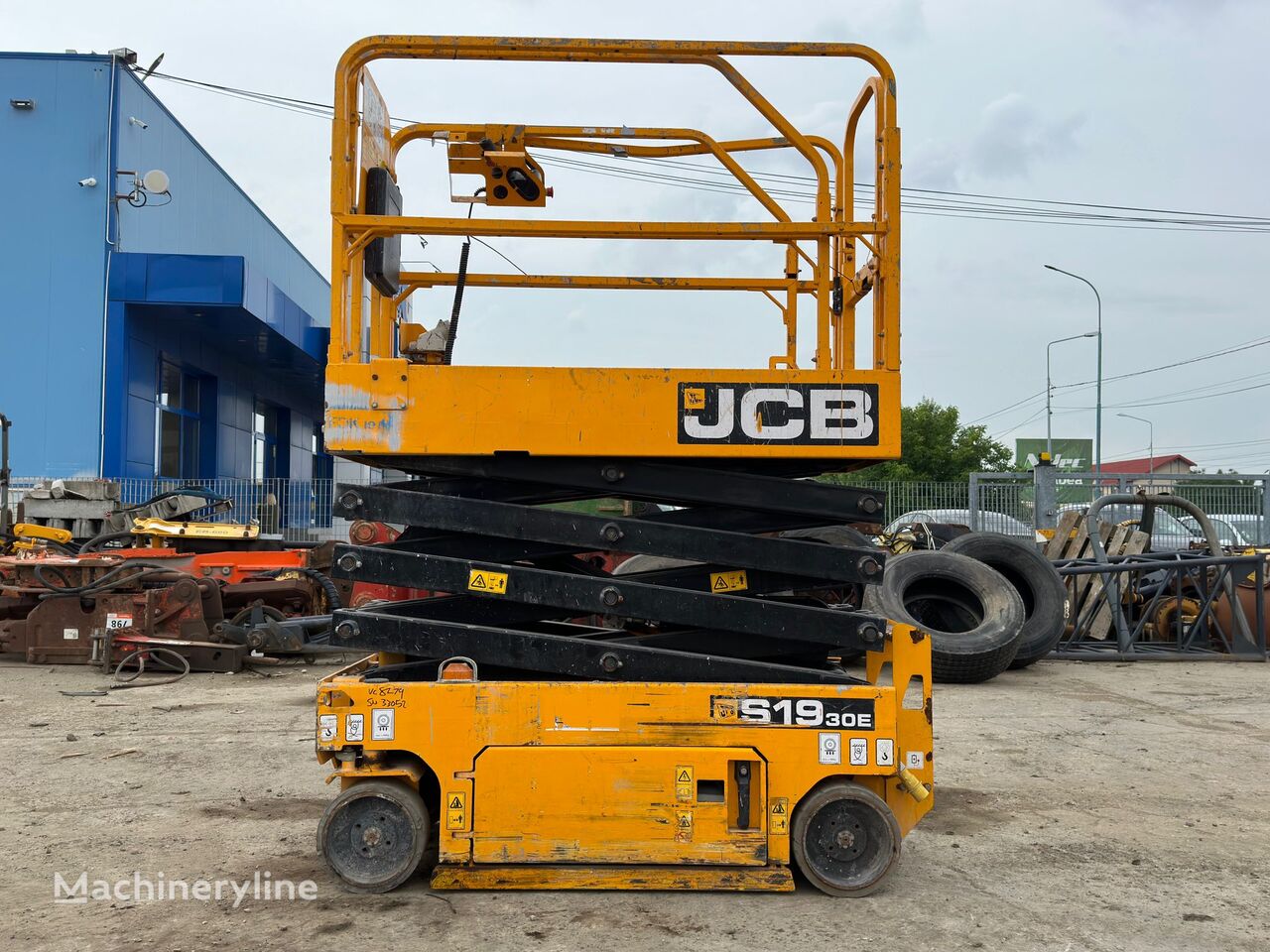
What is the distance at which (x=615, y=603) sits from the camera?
4.14m

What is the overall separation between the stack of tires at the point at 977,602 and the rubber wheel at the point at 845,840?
5.29 m

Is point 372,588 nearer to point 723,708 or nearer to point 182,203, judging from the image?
point 723,708

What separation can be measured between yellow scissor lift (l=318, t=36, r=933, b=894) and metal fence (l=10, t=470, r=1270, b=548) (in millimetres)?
11645

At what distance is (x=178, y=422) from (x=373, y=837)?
69.5 ft

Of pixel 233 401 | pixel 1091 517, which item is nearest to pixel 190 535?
pixel 1091 517

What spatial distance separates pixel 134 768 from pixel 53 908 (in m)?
2.48

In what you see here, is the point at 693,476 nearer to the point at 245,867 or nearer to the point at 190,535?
the point at 245,867

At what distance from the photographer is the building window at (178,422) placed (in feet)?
71.6

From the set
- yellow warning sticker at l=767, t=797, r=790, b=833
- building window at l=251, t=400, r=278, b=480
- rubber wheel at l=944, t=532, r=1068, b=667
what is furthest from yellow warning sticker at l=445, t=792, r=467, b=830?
building window at l=251, t=400, r=278, b=480

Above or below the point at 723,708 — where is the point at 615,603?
above

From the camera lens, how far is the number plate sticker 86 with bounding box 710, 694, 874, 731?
13.1 feet

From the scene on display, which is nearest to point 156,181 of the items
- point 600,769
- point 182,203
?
point 182,203

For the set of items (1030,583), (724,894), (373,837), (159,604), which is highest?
(1030,583)

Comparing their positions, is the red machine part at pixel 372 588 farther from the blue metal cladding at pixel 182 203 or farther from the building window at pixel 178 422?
the building window at pixel 178 422
